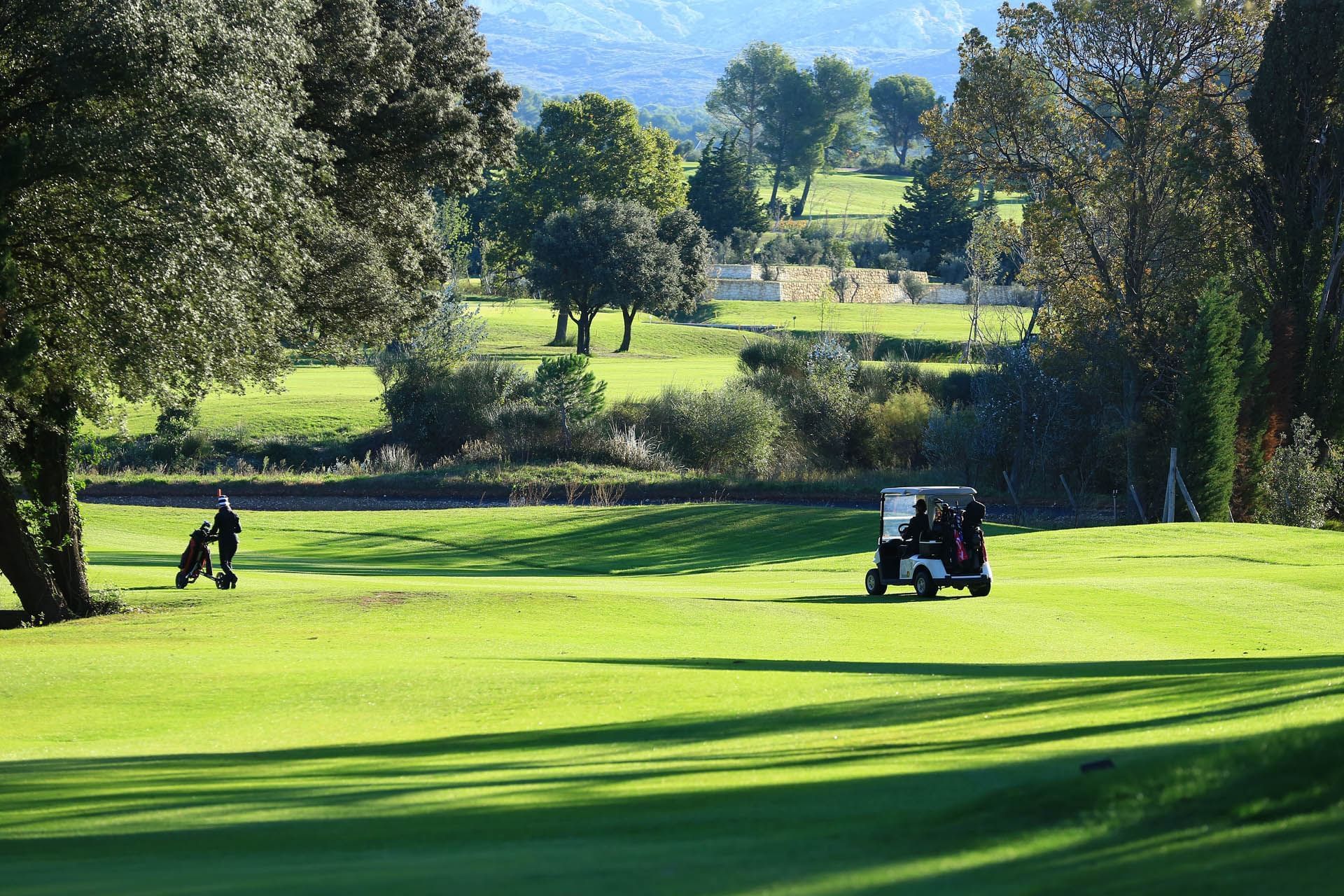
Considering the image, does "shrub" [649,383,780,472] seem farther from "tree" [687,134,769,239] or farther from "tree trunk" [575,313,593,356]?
"tree" [687,134,769,239]

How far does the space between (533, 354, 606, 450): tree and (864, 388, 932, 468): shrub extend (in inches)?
441

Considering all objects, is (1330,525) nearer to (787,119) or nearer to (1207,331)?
(1207,331)

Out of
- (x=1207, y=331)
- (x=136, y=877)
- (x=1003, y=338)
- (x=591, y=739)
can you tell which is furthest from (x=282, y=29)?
(x=1003, y=338)

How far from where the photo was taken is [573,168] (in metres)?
101

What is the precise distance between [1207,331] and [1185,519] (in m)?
5.68

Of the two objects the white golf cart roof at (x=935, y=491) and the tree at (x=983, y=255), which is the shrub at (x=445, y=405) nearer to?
the tree at (x=983, y=255)

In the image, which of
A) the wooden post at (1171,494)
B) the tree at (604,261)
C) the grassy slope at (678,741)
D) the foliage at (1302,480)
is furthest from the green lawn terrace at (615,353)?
the grassy slope at (678,741)

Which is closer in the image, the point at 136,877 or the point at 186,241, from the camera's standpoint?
the point at 136,877

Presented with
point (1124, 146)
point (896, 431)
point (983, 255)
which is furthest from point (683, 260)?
point (1124, 146)

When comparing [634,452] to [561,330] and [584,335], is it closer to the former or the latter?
[584,335]

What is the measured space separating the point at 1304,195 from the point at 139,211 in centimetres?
3432

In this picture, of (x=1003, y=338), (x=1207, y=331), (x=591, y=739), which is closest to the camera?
(x=591, y=739)

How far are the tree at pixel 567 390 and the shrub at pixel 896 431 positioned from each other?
36.7 feet

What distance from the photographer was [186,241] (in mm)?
15508
